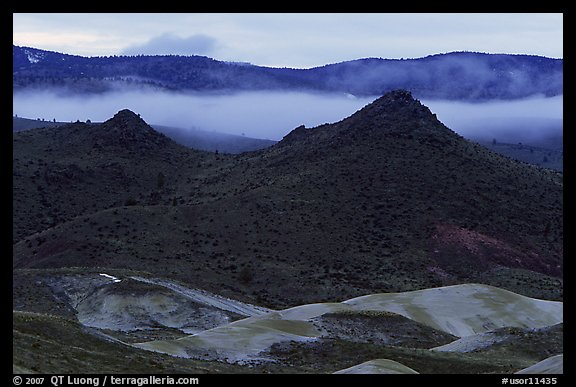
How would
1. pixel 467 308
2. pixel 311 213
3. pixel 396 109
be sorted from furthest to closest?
pixel 396 109 → pixel 311 213 → pixel 467 308

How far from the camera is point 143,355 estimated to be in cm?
2373

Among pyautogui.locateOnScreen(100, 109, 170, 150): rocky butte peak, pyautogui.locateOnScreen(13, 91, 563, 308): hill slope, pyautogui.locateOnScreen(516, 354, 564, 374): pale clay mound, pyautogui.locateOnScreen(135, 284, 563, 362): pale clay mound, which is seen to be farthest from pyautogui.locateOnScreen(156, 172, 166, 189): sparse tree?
pyautogui.locateOnScreen(516, 354, 564, 374): pale clay mound

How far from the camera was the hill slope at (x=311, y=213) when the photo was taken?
66875mm

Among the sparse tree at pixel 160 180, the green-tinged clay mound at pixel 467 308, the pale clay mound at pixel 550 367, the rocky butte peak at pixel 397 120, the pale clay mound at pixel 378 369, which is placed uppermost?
the rocky butte peak at pixel 397 120

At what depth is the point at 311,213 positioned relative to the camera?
78.4 meters

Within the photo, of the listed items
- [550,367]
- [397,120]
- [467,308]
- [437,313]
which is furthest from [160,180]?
[550,367]

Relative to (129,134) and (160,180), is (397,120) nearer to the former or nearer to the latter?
(160,180)

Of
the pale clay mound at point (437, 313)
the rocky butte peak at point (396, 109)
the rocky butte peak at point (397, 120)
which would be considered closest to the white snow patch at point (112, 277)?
the pale clay mound at point (437, 313)

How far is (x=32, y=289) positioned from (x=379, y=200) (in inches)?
1715

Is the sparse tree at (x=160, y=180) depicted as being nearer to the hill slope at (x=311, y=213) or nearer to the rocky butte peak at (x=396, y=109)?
the hill slope at (x=311, y=213)

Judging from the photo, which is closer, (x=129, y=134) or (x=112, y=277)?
(x=112, y=277)

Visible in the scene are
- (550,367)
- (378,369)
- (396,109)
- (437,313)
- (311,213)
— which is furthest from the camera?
(396,109)

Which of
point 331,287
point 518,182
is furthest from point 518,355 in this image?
point 518,182
